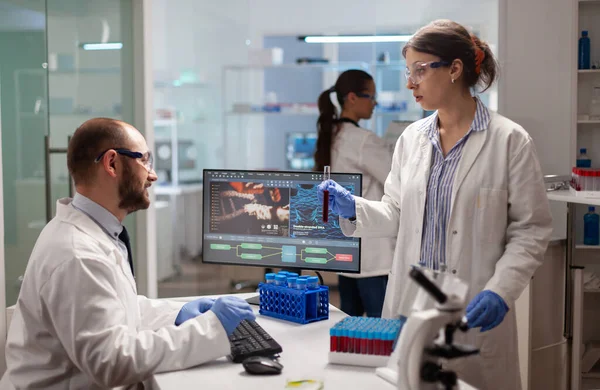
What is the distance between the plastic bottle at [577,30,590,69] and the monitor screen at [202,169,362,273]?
7.78 ft

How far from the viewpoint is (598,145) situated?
13.2ft

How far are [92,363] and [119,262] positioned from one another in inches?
11.6

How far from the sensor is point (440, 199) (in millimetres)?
2000

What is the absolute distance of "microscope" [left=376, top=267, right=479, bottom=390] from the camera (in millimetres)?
1284

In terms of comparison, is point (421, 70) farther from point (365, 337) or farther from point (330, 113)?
point (330, 113)

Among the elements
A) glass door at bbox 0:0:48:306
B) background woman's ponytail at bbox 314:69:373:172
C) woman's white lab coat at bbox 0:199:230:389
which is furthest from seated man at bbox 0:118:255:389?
background woman's ponytail at bbox 314:69:373:172

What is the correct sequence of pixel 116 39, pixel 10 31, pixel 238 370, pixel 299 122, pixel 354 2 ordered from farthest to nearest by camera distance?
pixel 299 122
pixel 354 2
pixel 116 39
pixel 10 31
pixel 238 370

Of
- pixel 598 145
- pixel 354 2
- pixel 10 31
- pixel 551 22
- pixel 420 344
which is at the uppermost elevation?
pixel 354 2

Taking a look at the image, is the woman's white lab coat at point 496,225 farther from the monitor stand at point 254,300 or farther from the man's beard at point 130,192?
the man's beard at point 130,192

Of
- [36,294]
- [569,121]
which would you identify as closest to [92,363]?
[36,294]

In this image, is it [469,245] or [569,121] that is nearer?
[469,245]

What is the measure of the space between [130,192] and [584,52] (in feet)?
10.3

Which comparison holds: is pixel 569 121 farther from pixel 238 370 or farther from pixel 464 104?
pixel 238 370

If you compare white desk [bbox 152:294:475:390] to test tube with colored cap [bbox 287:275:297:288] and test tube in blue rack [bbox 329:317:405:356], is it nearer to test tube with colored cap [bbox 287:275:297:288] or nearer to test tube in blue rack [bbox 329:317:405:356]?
test tube in blue rack [bbox 329:317:405:356]
